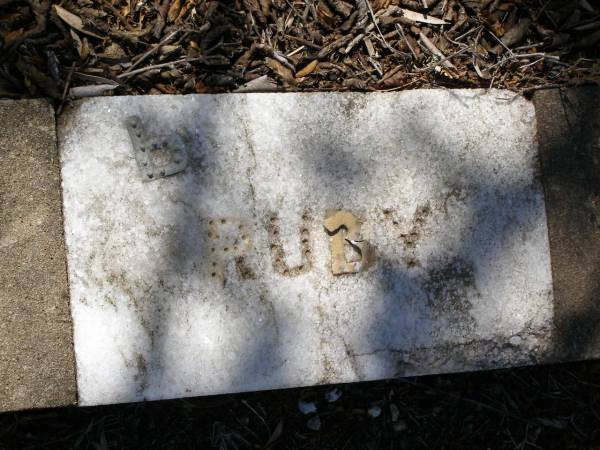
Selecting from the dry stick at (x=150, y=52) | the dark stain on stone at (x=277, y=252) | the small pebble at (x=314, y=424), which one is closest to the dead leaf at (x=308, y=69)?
the dry stick at (x=150, y=52)

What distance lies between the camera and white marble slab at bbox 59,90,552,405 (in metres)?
1.76

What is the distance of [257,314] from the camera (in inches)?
70.8

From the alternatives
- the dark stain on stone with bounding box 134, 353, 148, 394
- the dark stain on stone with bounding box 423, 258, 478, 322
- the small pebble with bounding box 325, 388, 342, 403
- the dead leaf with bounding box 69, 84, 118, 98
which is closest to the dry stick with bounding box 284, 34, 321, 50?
the dead leaf with bounding box 69, 84, 118, 98

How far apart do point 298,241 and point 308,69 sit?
656 mm

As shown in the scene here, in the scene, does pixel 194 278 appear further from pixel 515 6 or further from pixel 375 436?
pixel 515 6

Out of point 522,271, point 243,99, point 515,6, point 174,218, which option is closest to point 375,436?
point 522,271

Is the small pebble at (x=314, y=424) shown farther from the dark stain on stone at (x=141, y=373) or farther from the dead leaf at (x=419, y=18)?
the dead leaf at (x=419, y=18)

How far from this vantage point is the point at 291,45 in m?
2.05

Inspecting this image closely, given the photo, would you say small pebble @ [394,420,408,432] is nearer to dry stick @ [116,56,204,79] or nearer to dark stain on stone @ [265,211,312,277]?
dark stain on stone @ [265,211,312,277]

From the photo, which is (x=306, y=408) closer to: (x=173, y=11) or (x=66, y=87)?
(x=66, y=87)

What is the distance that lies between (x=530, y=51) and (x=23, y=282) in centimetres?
194

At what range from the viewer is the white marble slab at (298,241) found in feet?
5.78

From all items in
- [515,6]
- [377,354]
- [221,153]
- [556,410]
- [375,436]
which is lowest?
[375,436]

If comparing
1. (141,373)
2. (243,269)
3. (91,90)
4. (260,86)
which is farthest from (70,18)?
(141,373)
